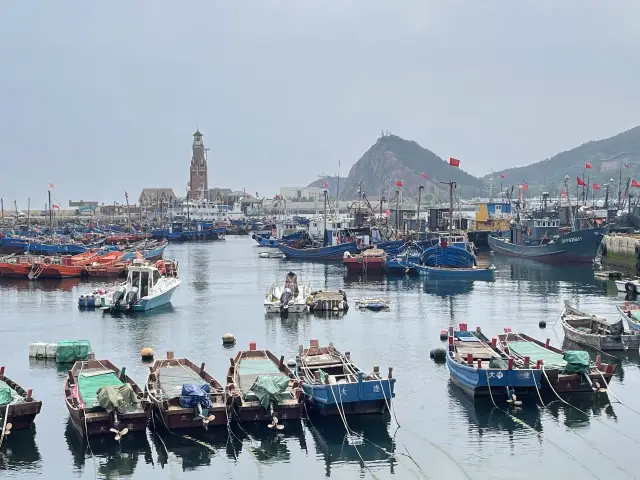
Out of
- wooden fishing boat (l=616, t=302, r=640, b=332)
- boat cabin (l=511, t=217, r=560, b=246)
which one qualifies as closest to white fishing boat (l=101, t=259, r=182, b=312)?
wooden fishing boat (l=616, t=302, r=640, b=332)

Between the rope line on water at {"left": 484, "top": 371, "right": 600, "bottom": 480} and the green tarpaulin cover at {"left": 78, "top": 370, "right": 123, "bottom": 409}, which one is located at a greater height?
the green tarpaulin cover at {"left": 78, "top": 370, "right": 123, "bottom": 409}

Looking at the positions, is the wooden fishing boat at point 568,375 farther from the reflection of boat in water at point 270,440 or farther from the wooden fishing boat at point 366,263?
the wooden fishing boat at point 366,263

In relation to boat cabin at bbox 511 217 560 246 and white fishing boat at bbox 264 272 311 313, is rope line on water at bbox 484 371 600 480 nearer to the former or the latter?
white fishing boat at bbox 264 272 311 313

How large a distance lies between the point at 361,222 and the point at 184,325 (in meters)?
65.7

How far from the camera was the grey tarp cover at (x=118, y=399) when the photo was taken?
2516 cm

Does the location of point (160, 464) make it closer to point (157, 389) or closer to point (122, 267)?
point (157, 389)

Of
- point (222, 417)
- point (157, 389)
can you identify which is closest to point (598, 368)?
point (222, 417)

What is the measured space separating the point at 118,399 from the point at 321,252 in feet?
249

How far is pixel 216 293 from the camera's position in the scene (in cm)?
6650

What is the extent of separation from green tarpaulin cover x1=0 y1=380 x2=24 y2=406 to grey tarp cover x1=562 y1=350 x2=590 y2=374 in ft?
62.7

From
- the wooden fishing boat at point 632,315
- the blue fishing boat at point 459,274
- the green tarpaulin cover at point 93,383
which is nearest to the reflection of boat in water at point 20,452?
the green tarpaulin cover at point 93,383

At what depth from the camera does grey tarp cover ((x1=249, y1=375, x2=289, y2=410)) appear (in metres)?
26.2

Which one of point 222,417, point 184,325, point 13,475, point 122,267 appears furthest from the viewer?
point 122,267

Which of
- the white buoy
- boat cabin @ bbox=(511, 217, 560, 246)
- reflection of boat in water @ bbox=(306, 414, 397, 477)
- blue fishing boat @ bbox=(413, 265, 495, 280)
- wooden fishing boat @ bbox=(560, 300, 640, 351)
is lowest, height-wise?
reflection of boat in water @ bbox=(306, 414, 397, 477)
